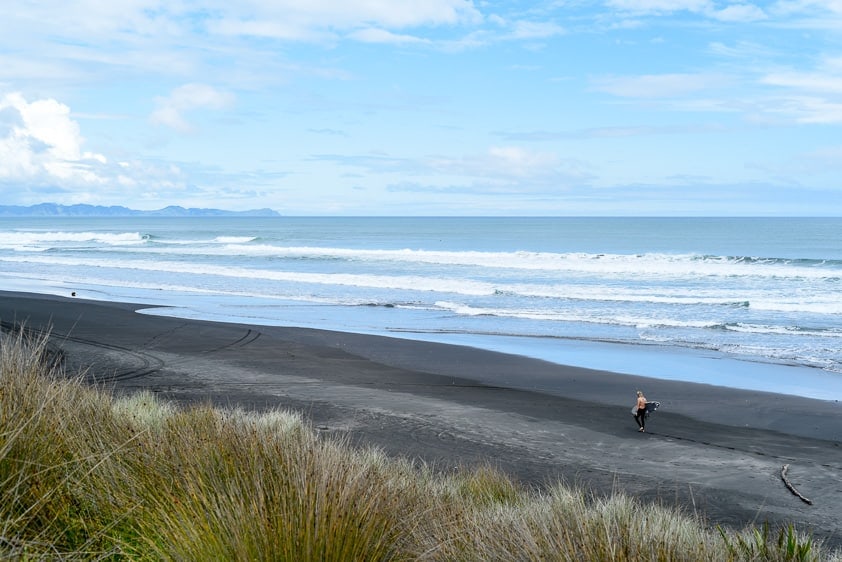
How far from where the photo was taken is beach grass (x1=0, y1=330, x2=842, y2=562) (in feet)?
12.1

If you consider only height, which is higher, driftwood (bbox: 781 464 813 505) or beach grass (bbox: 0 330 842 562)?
beach grass (bbox: 0 330 842 562)

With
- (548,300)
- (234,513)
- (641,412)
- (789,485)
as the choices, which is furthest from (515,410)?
(548,300)

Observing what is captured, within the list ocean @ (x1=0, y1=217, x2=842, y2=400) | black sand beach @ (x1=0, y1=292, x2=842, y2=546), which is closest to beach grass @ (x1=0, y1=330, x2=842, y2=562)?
black sand beach @ (x1=0, y1=292, x2=842, y2=546)

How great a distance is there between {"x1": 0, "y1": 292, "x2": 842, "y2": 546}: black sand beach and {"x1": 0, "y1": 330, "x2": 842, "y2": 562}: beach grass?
117 inches

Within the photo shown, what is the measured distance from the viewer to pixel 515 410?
13641 mm

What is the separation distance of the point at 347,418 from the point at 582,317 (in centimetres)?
1567

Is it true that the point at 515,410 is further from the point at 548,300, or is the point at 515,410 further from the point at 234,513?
the point at 548,300

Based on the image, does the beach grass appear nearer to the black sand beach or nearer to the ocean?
the black sand beach

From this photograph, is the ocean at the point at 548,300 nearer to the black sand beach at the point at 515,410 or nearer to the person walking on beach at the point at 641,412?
the black sand beach at the point at 515,410

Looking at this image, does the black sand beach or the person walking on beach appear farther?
the person walking on beach

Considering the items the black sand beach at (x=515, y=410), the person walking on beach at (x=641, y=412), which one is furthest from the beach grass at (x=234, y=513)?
the person walking on beach at (x=641, y=412)

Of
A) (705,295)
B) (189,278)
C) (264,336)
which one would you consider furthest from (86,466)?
(189,278)

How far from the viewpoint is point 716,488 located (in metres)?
9.52

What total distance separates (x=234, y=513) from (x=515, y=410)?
1012cm
